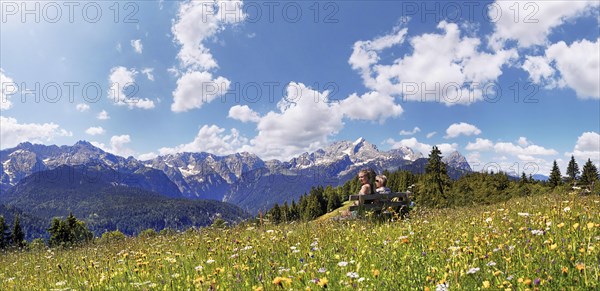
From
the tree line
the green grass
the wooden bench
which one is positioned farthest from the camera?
the tree line

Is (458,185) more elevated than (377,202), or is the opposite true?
(377,202)

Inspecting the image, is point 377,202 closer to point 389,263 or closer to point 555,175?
point 389,263

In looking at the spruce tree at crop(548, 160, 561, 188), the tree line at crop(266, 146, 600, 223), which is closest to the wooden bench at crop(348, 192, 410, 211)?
the tree line at crop(266, 146, 600, 223)

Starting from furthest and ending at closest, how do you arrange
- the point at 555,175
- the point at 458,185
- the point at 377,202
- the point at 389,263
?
the point at 555,175 → the point at 458,185 → the point at 377,202 → the point at 389,263

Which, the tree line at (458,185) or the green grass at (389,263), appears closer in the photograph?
the green grass at (389,263)

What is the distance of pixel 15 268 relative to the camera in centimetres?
862

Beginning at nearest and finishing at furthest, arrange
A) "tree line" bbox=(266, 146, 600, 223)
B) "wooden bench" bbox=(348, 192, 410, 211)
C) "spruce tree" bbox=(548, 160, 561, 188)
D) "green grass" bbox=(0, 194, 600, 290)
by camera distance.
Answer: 1. "green grass" bbox=(0, 194, 600, 290)
2. "wooden bench" bbox=(348, 192, 410, 211)
3. "tree line" bbox=(266, 146, 600, 223)
4. "spruce tree" bbox=(548, 160, 561, 188)

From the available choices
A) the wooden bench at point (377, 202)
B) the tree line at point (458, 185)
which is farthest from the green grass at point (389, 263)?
the tree line at point (458, 185)

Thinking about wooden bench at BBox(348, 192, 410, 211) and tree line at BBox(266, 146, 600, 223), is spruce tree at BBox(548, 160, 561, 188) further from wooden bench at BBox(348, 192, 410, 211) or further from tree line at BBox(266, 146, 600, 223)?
wooden bench at BBox(348, 192, 410, 211)

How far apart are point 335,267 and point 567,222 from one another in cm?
338

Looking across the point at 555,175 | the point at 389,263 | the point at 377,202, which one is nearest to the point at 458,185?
the point at 555,175

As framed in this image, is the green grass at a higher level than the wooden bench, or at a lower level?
lower

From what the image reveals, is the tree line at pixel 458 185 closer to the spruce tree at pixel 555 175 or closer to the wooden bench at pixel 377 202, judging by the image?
the spruce tree at pixel 555 175

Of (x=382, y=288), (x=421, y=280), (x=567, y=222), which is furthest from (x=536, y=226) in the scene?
(x=382, y=288)
